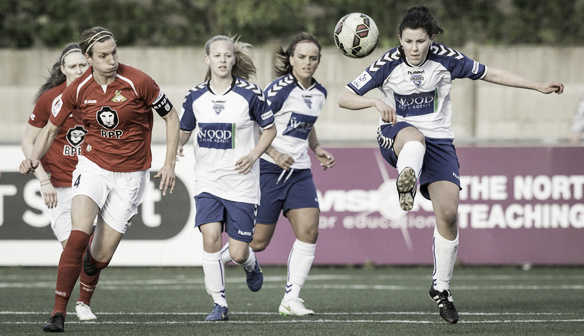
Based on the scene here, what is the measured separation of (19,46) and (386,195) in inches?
313

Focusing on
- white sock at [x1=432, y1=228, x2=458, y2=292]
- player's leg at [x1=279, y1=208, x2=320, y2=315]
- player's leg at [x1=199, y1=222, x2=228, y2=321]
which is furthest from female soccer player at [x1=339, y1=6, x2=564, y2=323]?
player's leg at [x1=199, y1=222, x2=228, y2=321]

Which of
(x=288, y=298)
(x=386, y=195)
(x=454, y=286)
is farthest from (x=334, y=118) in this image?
(x=288, y=298)

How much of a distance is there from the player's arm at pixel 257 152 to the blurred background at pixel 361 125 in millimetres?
4353

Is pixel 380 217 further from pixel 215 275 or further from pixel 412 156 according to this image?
pixel 412 156

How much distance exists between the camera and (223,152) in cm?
699

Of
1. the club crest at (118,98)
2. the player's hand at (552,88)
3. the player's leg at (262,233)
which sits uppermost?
the player's hand at (552,88)

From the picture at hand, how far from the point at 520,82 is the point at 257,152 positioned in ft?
6.42

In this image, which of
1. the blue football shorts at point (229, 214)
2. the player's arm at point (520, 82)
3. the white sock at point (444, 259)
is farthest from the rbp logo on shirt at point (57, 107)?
the player's arm at point (520, 82)

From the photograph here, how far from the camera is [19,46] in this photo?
16.1 meters

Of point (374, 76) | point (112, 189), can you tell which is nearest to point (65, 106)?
point (112, 189)

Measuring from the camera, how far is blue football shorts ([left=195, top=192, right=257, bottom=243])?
6953 millimetres

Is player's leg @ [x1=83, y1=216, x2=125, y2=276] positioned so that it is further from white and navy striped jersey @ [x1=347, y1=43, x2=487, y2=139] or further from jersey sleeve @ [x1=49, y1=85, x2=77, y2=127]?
white and navy striped jersey @ [x1=347, y1=43, x2=487, y2=139]

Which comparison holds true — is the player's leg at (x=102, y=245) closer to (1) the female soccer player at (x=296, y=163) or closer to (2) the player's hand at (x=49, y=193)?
(2) the player's hand at (x=49, y=193)

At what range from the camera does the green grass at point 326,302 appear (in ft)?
21.5
